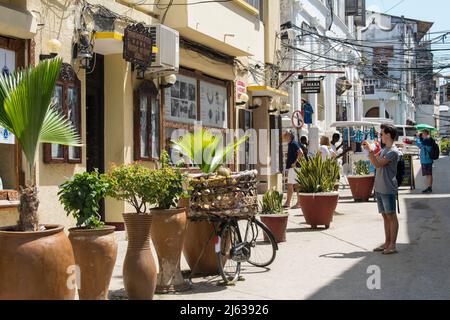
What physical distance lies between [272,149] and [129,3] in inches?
343

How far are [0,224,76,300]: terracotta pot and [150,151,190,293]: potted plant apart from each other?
1818 millimetres

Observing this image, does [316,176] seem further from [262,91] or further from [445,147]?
[445,147]

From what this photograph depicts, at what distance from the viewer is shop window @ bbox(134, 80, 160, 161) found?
1099 cm

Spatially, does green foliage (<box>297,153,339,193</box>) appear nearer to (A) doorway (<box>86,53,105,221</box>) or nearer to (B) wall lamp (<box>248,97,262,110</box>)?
(A) doorway (<box>86,53,105,221</box>)

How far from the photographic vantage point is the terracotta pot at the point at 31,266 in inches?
173

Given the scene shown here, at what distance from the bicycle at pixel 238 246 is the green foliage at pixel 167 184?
76 cm

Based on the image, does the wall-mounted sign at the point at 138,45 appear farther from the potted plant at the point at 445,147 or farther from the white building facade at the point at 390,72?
the potted plant at the point at 445,147

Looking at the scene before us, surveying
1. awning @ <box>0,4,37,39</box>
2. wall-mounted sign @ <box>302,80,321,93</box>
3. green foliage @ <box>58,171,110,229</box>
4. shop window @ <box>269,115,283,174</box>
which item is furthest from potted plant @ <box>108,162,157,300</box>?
wall-mounted sign @ <box>302,80,321,93</box>

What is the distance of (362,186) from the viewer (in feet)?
53.3

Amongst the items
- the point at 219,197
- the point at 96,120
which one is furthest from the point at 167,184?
the point at 96,120
